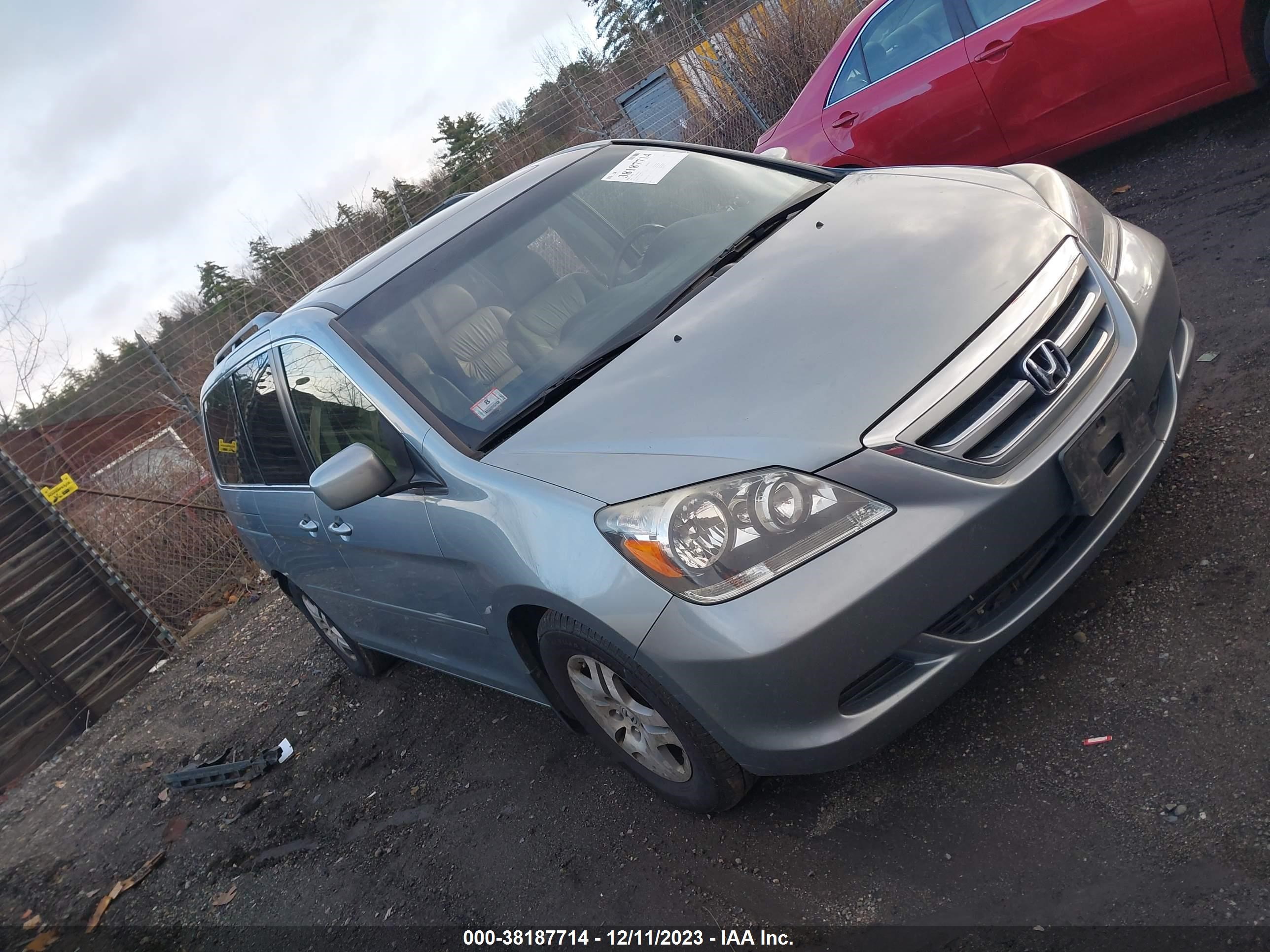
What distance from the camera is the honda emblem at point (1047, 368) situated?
7.78ft

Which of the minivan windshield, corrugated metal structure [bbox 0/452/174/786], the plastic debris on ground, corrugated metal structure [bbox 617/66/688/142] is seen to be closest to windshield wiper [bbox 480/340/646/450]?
the minivan windshield

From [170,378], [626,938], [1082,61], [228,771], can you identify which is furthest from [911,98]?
[170,378]

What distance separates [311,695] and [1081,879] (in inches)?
176

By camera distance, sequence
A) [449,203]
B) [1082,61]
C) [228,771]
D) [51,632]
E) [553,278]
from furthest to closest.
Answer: [51,632]
[1082,61]
[228,771]
[449,203]
[553,278]

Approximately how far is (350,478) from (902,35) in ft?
16.3

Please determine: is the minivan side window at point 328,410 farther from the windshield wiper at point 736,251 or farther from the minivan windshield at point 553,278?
the windshield wiper at point 736,251

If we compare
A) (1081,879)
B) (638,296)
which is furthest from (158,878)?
(1081,879)


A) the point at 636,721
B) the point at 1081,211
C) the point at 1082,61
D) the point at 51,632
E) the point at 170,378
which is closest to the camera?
the point at 636,721

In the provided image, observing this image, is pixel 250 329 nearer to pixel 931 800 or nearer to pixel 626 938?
pixel 626 938

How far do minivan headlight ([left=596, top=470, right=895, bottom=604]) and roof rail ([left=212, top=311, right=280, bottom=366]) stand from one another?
8.10 feet

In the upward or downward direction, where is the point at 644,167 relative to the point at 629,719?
upward

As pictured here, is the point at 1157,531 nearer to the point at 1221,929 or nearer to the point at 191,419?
the point at 1221,929

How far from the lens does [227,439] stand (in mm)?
4777

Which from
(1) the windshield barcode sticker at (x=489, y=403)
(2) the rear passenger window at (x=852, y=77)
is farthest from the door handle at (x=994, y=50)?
(1) the windshield barcode sticker at (x=489, y=403)
